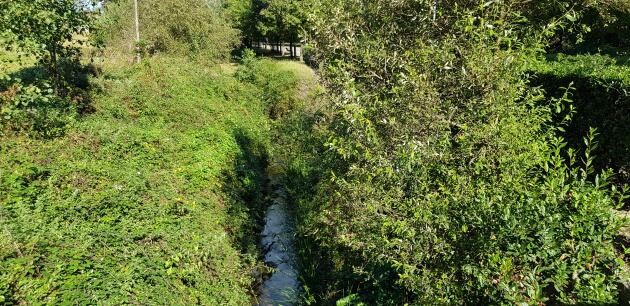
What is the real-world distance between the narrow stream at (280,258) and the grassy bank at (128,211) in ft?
2.08

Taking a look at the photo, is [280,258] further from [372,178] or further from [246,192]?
[372,178]

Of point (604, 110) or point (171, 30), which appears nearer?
point (604, 110)

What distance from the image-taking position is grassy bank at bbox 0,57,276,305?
6.86 m

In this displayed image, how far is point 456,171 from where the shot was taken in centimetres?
538

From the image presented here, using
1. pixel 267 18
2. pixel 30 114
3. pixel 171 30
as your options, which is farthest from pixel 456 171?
pixel 267 18

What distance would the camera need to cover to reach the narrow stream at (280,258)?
33.7 feet

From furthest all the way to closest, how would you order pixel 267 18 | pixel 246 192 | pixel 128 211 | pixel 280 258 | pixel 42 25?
pixel 267 18 < pixel 246 192 < pixel 42 25 < pixel 280 258 < pixel 128 211

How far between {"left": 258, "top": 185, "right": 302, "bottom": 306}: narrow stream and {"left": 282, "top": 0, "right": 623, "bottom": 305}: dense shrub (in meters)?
3.47

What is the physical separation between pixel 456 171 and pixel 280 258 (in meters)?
7.70

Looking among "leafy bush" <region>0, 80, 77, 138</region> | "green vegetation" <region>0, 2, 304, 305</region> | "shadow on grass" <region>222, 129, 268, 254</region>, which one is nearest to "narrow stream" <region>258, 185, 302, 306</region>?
"shadow on grass" <region>222, 129, 268, 254</region>

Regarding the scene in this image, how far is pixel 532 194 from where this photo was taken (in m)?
4.35

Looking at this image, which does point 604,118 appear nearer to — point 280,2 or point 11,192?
point 11,192

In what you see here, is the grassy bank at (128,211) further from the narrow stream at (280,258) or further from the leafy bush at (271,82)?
the leafy bush at (271,82)

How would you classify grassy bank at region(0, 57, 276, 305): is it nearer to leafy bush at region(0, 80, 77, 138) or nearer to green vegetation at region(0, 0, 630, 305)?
green vegetation at region(0, 0, 630, 305)
